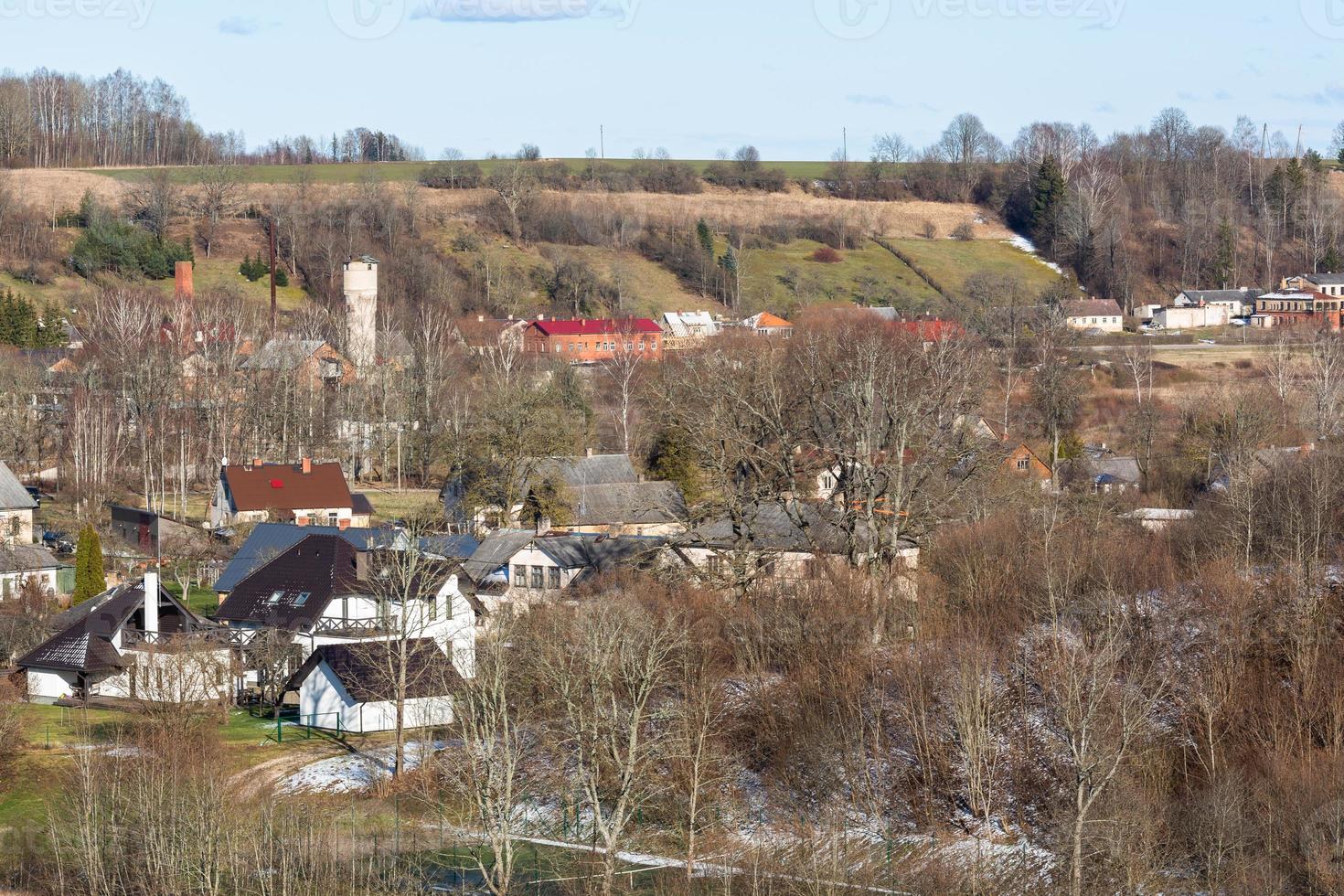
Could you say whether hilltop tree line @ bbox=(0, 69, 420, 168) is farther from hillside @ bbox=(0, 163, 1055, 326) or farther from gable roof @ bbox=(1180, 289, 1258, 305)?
gable roof @ bbox=(1180, 289, 1258, 305)

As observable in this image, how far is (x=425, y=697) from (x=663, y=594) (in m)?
Answer: 5.76

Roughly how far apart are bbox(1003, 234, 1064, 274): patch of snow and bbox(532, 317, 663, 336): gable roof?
38.9 metres

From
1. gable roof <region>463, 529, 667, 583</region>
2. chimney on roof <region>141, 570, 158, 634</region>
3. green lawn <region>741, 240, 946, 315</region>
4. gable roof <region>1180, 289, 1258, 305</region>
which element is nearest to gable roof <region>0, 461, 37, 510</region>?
gable roof <region>463, 529, 667, 583</region>

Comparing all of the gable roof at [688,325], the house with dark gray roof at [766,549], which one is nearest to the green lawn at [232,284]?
the gable roof at [688,325]

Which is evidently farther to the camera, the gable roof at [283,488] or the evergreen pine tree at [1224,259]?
the evergreen pine tree at [1224,259]

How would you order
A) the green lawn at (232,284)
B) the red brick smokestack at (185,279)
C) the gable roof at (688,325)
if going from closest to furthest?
the red brick smokestack at (185,279)
the gable roof at (688,325)
the green lawn at (232,284)

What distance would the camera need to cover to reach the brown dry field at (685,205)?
113375 mm

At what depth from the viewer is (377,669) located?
32.8m

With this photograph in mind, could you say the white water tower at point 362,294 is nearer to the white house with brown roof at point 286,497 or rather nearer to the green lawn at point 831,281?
the white house with brown roof at point 286,497

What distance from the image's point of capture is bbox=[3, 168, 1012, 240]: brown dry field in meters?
113

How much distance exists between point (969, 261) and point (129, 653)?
299 ft

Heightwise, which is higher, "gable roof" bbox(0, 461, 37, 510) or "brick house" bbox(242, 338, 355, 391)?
"brick house" bbox(242, 338, 355, 391)

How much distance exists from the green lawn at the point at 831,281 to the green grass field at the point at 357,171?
86.4 ft

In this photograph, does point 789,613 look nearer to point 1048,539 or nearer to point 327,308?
point 1048,539
